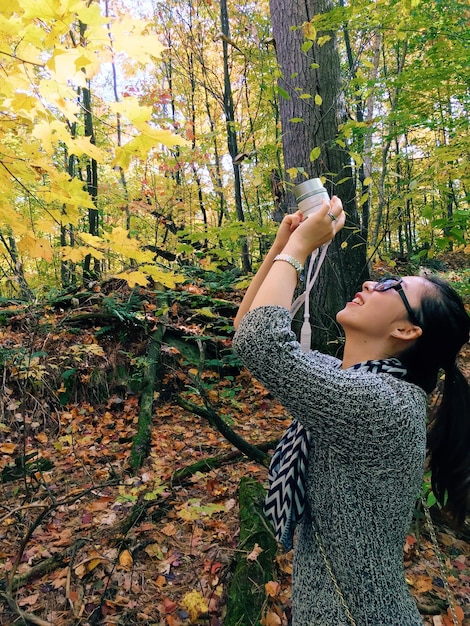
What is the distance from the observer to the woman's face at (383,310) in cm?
115

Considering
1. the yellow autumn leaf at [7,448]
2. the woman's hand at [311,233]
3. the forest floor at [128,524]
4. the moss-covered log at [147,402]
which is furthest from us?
the yellow autumn leaf at [7,448]

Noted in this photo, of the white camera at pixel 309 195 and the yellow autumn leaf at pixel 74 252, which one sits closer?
the white camera at pixel 309 195

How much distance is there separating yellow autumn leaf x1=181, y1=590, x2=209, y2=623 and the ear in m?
2.24

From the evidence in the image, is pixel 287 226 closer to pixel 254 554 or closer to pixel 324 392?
pixel 324 392

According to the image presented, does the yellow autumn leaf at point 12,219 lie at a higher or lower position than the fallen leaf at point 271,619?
higher


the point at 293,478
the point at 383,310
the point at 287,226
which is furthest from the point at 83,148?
the point at 293,478

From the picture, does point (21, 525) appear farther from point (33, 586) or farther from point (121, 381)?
point (121, 381)

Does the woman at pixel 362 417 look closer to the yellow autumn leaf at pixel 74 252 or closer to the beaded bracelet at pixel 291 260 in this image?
the beaded bracelet at pixel 291 260

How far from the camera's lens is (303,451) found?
1.17 m

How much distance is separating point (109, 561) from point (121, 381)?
260 centimetres

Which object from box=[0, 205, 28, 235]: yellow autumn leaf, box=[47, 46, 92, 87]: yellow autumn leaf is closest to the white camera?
box=[47, 46, 92, 87]: yellow autumn leaf

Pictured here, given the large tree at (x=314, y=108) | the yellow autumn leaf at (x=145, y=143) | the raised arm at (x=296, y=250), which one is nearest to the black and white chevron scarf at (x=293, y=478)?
the raised arm at (x=296, y=250)

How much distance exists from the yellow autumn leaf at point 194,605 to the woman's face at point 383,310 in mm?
2192

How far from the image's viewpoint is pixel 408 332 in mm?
1137
